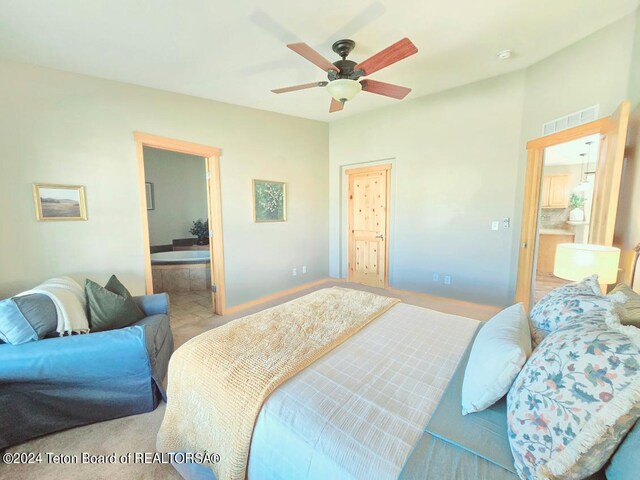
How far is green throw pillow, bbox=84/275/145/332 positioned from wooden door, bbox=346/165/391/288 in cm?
334

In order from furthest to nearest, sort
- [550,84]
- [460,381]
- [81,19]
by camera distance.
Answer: [550,84]
[81,19]
[460,381]

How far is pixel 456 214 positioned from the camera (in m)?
3.53

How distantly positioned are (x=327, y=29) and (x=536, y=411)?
99.0 inches

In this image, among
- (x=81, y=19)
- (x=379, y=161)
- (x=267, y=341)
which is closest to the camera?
(x=267, y=341)

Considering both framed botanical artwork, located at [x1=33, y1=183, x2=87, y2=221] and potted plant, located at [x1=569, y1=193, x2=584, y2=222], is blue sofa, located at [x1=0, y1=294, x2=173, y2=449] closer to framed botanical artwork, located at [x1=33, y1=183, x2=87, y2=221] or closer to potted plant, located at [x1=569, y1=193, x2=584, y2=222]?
framed botanical artwork, located at [x1=33, y1=183, x2=87, y2=221]

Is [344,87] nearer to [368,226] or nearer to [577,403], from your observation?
[577,403]

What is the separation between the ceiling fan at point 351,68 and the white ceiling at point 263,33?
25cm

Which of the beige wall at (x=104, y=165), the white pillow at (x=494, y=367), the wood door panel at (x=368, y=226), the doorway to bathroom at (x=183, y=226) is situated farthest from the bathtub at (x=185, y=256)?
the white pillow at (x=494, y=367)

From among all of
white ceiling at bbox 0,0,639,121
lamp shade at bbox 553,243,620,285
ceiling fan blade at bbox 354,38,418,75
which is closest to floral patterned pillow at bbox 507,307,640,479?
lamp shade at bbox 553,243,620,285

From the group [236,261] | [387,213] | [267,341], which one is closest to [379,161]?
[387,213]

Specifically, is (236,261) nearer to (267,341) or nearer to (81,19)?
(267,341)

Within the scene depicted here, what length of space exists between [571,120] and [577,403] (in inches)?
109

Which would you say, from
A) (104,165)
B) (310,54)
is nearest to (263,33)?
(310,54)

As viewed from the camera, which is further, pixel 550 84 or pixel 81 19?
pixel 550 84
